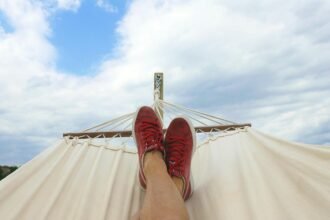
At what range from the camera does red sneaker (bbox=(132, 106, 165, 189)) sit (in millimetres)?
1012

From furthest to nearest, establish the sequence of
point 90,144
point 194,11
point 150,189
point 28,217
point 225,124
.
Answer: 1. point 194,11
2. point 225,124
3. point 90,144
4. point 28,217
5. point 150,189

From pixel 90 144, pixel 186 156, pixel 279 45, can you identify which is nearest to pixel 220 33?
pixel 279 45

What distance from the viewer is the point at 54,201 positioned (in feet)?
3.09

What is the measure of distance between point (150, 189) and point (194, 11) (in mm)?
4730

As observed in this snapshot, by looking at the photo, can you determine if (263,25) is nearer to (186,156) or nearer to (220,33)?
(220,33)

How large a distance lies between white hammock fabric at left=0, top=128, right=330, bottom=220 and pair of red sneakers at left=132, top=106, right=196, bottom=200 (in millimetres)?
89

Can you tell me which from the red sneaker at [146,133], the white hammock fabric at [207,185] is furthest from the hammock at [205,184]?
the red sneaker at [146,133]

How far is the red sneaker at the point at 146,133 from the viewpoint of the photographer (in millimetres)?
1012

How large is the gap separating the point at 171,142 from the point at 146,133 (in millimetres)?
97

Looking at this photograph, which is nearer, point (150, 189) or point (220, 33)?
point (150, 189)

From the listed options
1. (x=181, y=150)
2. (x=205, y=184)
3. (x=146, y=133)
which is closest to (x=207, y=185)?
(x=205, y=184)

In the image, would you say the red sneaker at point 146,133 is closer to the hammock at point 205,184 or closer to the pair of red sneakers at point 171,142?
the pair of red sneakers at point 171,142

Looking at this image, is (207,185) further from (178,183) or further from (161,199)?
(161,199)

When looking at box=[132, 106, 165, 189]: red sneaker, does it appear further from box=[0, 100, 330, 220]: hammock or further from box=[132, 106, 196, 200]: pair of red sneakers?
box=[0, 100, 330, 220]: hammock
